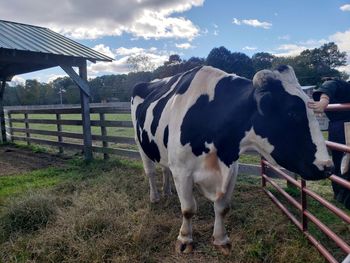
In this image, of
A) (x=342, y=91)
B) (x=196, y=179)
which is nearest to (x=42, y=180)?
(x=196, y=179)

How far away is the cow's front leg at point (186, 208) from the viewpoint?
2908 millimetres

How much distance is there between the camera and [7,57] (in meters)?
6.93

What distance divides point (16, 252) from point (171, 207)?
5.75 feet

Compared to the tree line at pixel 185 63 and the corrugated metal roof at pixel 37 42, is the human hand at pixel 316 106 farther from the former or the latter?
the tree line at pixel 185 63

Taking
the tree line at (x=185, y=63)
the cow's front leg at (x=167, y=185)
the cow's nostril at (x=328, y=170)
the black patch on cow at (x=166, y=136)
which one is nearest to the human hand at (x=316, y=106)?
the cow's nostril at (x=328, y=170)

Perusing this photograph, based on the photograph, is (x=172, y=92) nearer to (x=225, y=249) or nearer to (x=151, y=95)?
(x=151, y=95)

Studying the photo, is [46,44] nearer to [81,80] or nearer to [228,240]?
[81,80]

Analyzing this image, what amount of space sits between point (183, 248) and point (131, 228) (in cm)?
61

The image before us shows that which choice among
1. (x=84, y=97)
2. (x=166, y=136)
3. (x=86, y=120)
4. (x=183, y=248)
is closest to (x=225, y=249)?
(x=183, y=248)

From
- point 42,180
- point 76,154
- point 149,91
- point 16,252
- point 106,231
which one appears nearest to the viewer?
point 16,252

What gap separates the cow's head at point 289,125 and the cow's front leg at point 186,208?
2.77 feet

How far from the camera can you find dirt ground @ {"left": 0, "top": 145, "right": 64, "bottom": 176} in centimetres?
716

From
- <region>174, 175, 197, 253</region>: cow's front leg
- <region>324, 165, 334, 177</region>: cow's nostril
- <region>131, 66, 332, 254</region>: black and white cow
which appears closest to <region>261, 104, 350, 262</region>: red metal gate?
<region>324, 165, 334, 177</region>: cow's nostril

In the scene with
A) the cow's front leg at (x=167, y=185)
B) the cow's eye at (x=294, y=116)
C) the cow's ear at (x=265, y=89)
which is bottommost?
the cow's front leg at (x=167, y=185)
